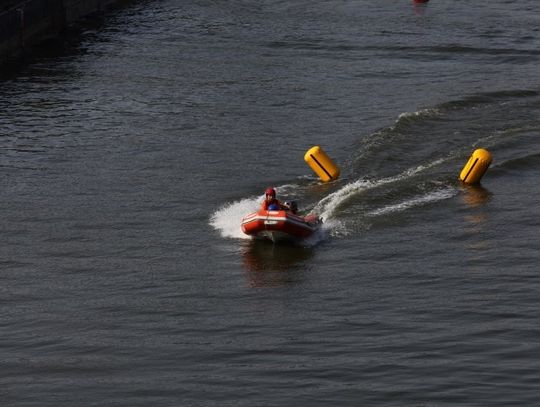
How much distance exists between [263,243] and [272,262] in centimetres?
144

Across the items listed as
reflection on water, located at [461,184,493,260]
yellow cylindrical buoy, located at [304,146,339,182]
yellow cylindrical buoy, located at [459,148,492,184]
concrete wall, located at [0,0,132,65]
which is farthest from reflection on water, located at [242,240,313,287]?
concrete wall, located at [0,0,132,65]

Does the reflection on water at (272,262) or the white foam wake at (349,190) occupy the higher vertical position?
the white foam wake at (349,190)

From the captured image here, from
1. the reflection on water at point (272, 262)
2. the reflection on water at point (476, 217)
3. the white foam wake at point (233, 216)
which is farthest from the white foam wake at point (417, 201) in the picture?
the white foam wake at point (233, 216)

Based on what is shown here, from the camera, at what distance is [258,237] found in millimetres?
40781

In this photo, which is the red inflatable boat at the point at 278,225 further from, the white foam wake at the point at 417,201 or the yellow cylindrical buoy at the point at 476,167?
the yellow cylindrical buoy at the point at 476,167

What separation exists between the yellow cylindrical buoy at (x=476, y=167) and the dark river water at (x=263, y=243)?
52 centimetres

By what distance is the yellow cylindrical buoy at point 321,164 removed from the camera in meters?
45.6

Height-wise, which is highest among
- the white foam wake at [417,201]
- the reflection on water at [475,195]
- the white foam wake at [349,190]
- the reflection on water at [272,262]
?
the white foam wake at [349,190]

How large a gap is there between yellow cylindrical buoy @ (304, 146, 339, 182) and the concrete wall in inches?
943

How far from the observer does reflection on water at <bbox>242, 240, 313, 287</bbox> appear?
124ft

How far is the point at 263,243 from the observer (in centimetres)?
4075

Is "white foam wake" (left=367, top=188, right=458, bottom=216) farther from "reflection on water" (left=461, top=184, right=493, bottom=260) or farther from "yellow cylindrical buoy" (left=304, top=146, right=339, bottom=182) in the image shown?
"yellow cylindrical buoy" (left=304, top=146, right=339, bottom=182)

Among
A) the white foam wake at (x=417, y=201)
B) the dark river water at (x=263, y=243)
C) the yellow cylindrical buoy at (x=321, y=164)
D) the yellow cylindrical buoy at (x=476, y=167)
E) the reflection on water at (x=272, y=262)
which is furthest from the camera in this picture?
the yellow cylindrical buoy at (x=321, y=164)

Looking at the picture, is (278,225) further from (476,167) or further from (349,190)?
(476,167)
